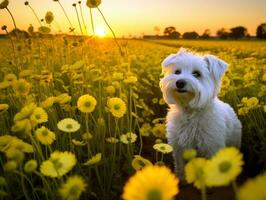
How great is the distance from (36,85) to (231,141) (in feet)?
6.58

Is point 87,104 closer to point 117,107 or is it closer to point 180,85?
point 117,107

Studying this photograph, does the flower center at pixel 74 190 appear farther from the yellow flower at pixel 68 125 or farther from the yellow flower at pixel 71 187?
the yellow flower at pixel 68 125

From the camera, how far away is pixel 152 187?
831 millimetres

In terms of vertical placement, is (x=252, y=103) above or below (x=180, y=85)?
below

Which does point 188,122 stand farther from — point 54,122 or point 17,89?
point 17,89

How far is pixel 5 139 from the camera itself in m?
2.01

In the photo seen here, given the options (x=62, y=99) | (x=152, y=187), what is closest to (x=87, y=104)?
(x=62, y=99)

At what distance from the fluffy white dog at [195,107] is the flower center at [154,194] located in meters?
2.77

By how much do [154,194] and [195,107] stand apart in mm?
2898

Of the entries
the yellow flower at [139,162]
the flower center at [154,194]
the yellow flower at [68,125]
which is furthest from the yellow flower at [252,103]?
the flower center at [154,194]

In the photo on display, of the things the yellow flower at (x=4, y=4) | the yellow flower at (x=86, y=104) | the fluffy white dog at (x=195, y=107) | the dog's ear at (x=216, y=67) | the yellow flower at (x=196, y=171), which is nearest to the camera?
the yellow flower at (x=196, y=171)

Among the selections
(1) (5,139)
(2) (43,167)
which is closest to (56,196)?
(1) (5,139)

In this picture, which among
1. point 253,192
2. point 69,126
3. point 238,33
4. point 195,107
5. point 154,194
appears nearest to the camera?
point 253,192

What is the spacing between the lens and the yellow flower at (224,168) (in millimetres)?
812
